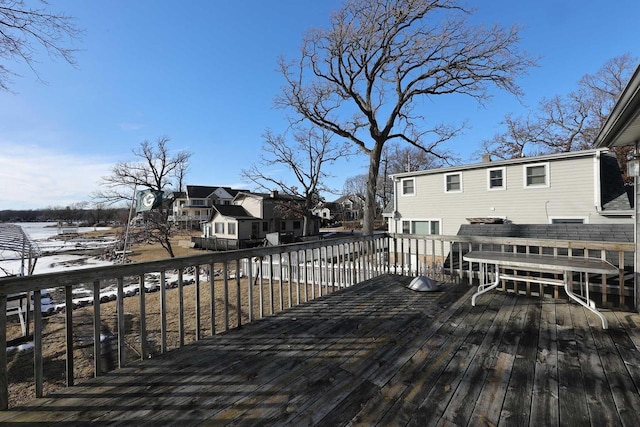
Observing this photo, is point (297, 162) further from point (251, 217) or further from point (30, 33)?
→ point (30, 33)

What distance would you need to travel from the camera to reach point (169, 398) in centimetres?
178

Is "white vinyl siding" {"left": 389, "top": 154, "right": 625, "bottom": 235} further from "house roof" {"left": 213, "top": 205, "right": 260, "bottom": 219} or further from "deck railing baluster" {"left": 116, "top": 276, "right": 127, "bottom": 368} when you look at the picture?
"house roof" {"left": 213, "top": 205, "right": 260, "bottom": 219}

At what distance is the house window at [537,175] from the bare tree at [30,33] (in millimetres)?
14257

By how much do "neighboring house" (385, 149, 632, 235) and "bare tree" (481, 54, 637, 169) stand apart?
8.58 meters

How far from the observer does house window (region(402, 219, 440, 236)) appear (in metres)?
14.1

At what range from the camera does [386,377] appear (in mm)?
1967

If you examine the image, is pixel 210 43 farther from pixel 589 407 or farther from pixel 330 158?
pixel 330 158

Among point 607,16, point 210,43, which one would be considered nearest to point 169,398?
point 210,43

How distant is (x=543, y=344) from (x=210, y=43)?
33.5 feet

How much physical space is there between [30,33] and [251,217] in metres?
21.9

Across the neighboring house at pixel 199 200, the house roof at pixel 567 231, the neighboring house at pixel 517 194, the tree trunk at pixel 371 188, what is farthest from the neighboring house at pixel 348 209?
the house roof at pixel 567 231

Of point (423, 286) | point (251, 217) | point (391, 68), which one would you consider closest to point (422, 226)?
point (391, 68)

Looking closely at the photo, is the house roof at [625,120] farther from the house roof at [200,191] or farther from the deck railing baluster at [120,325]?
the house roof at [200,191]

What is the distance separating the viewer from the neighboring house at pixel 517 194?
1032 centimetres
